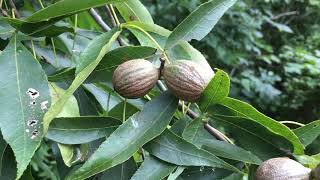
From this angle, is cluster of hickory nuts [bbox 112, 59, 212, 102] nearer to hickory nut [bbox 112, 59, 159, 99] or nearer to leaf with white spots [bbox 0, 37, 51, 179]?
hickory nut [bbox 112, 59, 159, 99]

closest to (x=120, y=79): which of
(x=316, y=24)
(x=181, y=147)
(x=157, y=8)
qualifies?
(x=181, y=147)

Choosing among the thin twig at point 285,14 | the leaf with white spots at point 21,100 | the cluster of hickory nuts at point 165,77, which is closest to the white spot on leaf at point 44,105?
the leaf with white spots at point 21,100

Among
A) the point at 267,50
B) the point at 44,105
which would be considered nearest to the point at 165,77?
the point at 44,105

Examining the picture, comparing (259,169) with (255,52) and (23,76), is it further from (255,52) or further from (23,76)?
(255,52)

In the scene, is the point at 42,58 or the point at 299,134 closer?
the point at 299,134

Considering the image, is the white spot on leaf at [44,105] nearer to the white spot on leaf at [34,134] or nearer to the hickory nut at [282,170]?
the white spot on leaf at [34,134]

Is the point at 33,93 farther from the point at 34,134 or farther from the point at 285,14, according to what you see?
the point at 285,14

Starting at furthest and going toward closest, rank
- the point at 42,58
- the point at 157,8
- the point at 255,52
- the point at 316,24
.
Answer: the point at 316,24 < the point at 255,52 < the point at 157,8 < the point at 42,58
